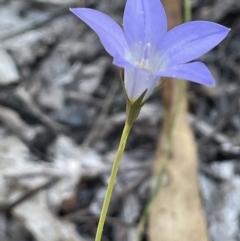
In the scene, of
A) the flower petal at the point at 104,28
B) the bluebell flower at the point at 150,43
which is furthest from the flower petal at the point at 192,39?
the flower petal at the point at 104,28

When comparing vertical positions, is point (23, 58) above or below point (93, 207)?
above

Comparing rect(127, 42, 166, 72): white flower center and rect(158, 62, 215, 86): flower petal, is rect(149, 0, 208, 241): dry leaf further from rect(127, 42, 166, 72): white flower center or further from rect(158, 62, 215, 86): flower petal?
rect(158, 62, 215, 86): flower petal

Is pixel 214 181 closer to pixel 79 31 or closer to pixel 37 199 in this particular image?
pixel 37 199

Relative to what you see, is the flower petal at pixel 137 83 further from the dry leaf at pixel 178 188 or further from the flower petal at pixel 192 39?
the dry leaf at pixel 178 188

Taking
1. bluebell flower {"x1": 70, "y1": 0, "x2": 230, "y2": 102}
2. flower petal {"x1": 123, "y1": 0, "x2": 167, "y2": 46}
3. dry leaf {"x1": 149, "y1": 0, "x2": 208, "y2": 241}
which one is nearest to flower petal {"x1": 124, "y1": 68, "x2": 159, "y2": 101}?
bluebell flower {"x1": 70, "y1": 0, "x2": 230, "y2": 102}

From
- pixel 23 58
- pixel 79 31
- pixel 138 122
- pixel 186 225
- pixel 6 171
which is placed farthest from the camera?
pixel 79 31

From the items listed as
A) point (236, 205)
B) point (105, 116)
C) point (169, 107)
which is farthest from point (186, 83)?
point (236, 205)

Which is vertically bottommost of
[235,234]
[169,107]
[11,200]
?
[235,234]
